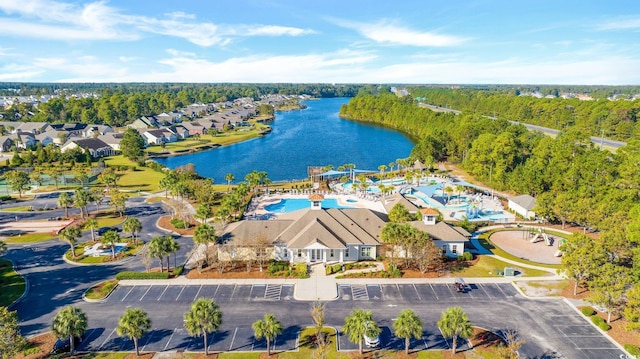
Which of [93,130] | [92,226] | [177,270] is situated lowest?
[177,270]

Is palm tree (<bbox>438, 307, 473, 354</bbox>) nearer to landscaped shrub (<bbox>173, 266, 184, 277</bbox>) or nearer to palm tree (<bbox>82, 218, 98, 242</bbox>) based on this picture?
landscaped shrub (<bbox>173, 266, 184, 277</bbox>)

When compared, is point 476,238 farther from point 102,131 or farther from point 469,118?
point 102,131

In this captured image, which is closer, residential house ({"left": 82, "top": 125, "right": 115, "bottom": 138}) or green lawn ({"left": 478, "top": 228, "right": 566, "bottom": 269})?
green lawn ({"left": 478, "top": 228, "right": 566, "bottom": 269})

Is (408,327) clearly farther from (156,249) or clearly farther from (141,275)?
(141,275)

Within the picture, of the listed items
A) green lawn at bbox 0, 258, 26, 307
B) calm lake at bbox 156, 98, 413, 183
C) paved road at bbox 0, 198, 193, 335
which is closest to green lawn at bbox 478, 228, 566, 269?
paved road at bbox 0, 198, 193, 335

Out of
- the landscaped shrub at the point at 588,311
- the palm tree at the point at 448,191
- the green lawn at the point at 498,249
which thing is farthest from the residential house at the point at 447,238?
the palm tree at the point at 448,191

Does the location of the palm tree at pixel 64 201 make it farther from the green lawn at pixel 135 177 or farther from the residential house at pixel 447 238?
the residential house at pixel 447 238

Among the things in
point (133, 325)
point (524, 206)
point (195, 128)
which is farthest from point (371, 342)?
point (195, 128)
